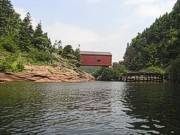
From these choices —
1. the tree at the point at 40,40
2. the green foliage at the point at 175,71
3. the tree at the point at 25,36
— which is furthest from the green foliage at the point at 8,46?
the green foliage at the point at 175,71

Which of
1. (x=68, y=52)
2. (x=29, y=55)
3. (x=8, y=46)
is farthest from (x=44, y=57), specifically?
(x=68, y=52)

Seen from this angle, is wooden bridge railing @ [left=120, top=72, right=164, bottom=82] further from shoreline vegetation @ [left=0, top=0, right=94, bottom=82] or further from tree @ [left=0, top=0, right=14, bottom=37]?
tree @ [left=0, top=0, right=14, bottom=37]

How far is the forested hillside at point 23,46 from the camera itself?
117m

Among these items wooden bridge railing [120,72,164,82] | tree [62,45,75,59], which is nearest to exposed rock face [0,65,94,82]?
tree [62,45,75,59]

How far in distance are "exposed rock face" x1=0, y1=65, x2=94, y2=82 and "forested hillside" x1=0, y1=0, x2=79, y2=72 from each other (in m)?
2.42

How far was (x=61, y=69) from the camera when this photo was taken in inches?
5123

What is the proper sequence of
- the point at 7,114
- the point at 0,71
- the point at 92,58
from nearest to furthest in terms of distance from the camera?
the point at 7,114 < the point at 0,71 < the point at 92,58

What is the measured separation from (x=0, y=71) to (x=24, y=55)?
2143cm

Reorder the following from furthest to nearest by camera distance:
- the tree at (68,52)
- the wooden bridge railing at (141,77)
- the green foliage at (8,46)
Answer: the tree at (68,52)
the wooden bridge railing at (141,77)
the green foliage at (8,46)

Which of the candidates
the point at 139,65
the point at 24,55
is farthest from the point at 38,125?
the point at 139,65

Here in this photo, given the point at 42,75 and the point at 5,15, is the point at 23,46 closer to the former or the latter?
the point at 42,75

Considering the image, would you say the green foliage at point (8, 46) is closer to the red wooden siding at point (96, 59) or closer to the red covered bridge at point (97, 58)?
the red wooden siding at point (96, 59)

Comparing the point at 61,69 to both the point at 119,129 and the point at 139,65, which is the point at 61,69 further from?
the point at 119,129

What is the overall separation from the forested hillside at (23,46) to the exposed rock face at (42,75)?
242 cm
